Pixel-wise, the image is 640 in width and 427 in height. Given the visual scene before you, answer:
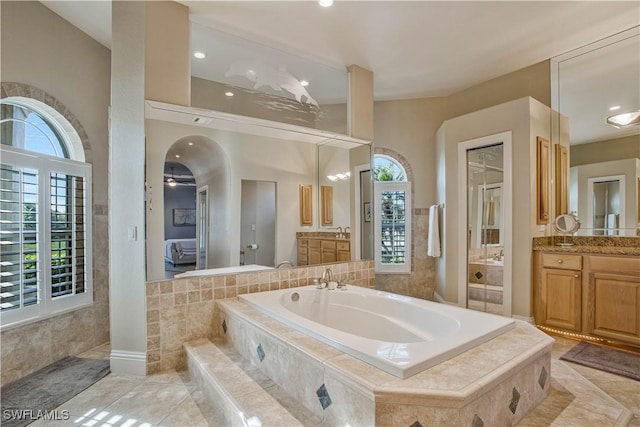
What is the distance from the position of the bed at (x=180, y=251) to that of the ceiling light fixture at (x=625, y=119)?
416 cm

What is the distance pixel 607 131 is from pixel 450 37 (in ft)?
6.28

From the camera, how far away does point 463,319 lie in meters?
2.04

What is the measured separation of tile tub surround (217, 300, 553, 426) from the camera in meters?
1.26

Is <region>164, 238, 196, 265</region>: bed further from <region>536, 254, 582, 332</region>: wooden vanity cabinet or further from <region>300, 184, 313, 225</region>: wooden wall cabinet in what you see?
<region>536, 254, 582, 332</region>: wooden vanity cabinet

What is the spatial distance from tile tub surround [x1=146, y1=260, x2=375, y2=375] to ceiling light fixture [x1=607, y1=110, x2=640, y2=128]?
3.72 m

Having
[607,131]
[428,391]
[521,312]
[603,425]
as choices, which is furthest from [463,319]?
[607,131]

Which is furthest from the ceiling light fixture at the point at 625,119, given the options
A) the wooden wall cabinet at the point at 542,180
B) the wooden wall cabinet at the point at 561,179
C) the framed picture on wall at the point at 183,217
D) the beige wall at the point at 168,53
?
the framed picture on wall at the point at 183,217

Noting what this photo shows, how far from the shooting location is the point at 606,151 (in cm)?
332

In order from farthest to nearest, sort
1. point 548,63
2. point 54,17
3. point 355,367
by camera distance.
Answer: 1. point 548,63
2. point 54,17
3. point 355,367

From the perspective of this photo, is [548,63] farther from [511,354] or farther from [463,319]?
[511,354]

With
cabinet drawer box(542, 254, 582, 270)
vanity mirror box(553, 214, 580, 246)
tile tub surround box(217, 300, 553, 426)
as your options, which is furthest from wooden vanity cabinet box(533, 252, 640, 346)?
tile tub surround box(217, 300, 553, 426)

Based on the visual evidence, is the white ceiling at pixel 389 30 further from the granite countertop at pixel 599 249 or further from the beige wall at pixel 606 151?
the granite countertop at pixel 599 249

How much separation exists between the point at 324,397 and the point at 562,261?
2887 mm

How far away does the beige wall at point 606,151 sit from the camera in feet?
10.4
